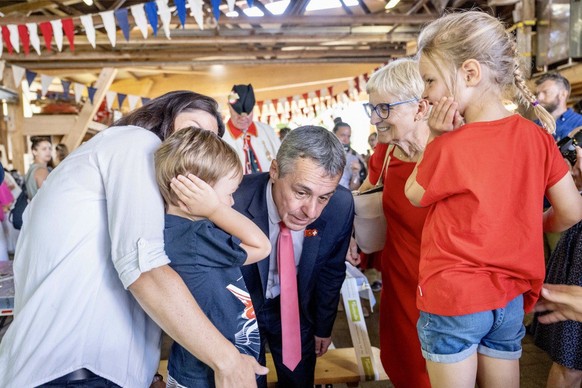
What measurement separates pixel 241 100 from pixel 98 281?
3613mm

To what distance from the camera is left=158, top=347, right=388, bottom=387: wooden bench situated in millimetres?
2088

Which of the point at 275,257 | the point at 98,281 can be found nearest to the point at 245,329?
the point at 98,281

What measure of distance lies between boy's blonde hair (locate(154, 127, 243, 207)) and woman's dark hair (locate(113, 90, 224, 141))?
230 mm

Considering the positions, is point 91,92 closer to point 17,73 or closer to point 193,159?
point 17,73

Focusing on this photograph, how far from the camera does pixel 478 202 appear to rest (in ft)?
4.06

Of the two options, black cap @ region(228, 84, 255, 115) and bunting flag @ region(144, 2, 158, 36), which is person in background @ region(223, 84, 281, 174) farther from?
bunting flag @ region(144, 2, 158, 36)

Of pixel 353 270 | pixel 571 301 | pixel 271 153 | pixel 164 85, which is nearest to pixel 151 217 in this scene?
pixel 571 301

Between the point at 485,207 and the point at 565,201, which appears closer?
the point at 485,207

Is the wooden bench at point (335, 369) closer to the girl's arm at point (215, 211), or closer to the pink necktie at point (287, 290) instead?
the pink necktie at point (287, 290)

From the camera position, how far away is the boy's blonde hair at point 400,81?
1746 mm

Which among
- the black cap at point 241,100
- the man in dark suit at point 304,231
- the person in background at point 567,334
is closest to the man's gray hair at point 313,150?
the man in dark suit at point 304,231

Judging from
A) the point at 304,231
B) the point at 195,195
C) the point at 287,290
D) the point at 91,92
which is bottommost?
the point at 287,290

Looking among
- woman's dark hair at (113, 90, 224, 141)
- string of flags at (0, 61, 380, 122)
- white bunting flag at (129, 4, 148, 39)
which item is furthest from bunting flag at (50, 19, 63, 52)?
woman's dark hair at (113, 90, 224, 141)

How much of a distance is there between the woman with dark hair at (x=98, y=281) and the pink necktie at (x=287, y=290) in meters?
0.68
